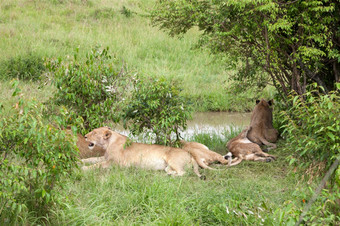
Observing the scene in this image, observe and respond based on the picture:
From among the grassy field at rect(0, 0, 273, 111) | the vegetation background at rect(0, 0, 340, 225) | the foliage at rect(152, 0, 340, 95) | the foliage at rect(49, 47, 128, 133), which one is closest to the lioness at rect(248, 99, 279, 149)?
the vegetation background at rect(0, 0, 340, 225)

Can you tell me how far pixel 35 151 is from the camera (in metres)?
4.71

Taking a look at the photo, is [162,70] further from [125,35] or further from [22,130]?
[22,130]

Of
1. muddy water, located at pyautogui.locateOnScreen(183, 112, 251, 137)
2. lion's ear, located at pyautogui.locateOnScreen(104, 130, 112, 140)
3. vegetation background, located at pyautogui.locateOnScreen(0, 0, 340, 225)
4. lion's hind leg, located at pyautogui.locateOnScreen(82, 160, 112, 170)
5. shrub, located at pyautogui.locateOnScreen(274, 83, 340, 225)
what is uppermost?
shrub, located at pyautogui.locateOnScreen(274, 83, 340, 225)

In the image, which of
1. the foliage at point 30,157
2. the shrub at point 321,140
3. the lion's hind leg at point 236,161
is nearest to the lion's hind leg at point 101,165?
the lion's hind leg at point 236,161

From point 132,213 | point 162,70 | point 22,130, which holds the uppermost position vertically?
point 22,130

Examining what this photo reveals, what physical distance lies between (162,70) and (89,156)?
25.4 feet

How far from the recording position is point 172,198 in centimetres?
569

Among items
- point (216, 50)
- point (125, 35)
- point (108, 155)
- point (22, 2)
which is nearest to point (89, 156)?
point (108, 155)

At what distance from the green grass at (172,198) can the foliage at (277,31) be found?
2145 millimetres

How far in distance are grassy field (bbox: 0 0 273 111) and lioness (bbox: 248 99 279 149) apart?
336cm

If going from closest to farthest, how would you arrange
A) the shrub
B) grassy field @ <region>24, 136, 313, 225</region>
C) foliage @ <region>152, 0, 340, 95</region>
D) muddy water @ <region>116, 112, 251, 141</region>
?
the shrub < grassy field @ <region>24, 136, 313, 225</region> < foliage @ <region>152, 0, 340, 95</region> < muddy water @ <region>116, 112, 251, 141</region>

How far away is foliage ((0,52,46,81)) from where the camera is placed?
47.1 ft

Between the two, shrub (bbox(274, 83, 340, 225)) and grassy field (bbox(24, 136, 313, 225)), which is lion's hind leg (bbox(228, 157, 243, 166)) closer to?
grassy field (bbox(24, 136, 313, 225))

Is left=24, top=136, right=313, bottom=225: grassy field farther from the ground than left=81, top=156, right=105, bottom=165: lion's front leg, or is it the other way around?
left=24, top=136, right=313, bottom=225: grassy field
